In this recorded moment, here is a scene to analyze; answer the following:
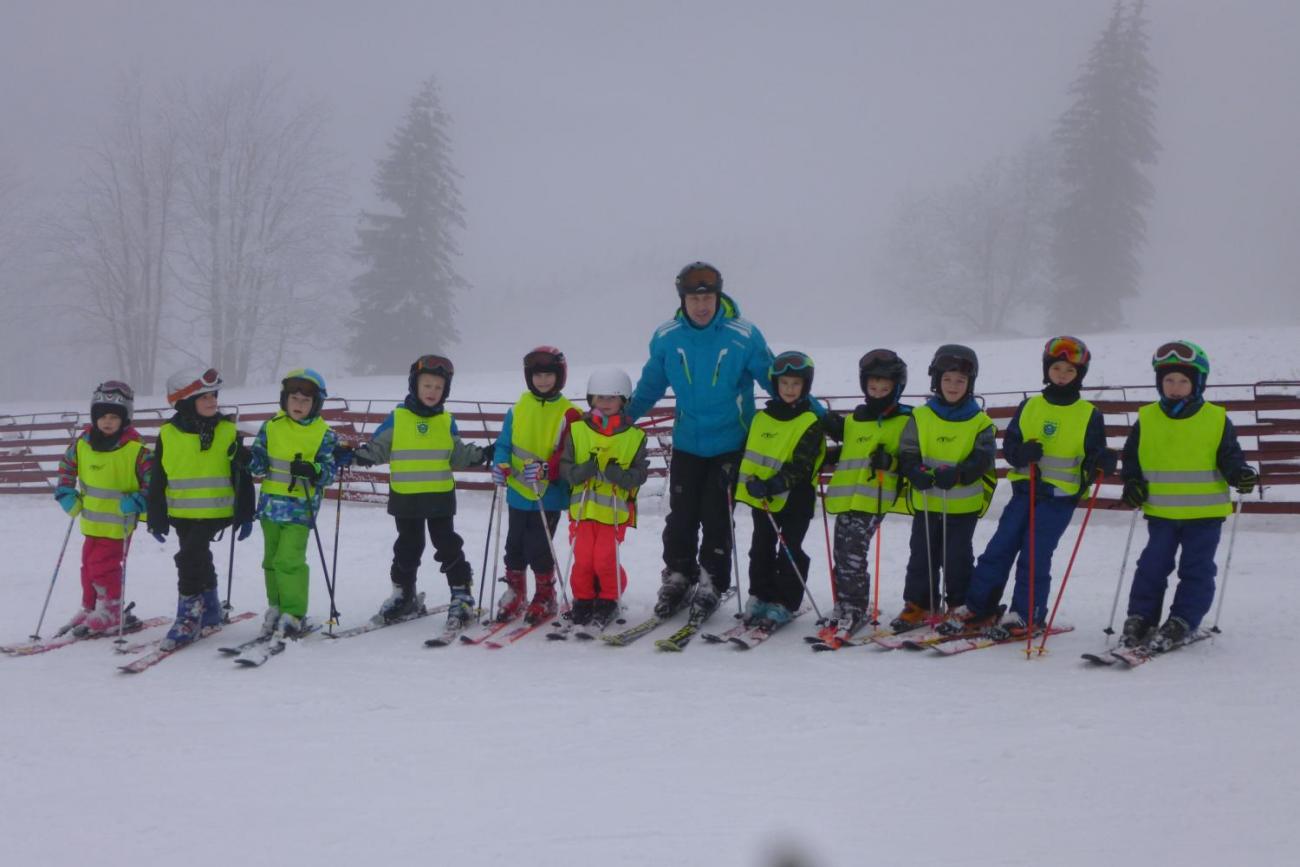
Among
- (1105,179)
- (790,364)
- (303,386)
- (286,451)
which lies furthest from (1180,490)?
(1105,179)

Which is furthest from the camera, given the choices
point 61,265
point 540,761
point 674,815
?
point 61,265

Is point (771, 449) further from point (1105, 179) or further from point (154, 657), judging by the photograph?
point (1105, 179)

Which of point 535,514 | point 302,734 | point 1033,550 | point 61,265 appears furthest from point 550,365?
point 61,265

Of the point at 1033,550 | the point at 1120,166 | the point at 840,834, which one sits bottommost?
the point at 840,834

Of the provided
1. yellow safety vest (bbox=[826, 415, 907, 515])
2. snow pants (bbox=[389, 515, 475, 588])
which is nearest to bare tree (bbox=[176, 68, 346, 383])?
snow pants (bbox=[389, 515, 475, 588])

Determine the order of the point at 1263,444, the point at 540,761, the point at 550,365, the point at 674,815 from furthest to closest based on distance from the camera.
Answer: the point at 1263,444, the point at 550,365, the point at 540,761, the point at 674,815

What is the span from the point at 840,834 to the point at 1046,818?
722 millimetres

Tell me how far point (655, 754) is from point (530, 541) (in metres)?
2.68

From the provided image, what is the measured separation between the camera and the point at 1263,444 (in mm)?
8828

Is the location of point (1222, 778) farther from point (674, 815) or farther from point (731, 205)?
point (731, 205)

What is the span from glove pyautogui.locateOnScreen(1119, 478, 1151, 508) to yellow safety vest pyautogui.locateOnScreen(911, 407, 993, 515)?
32.5 inches

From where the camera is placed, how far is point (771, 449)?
18.3 ft

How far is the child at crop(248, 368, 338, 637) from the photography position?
6000 mm

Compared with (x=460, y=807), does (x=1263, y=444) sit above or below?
above
